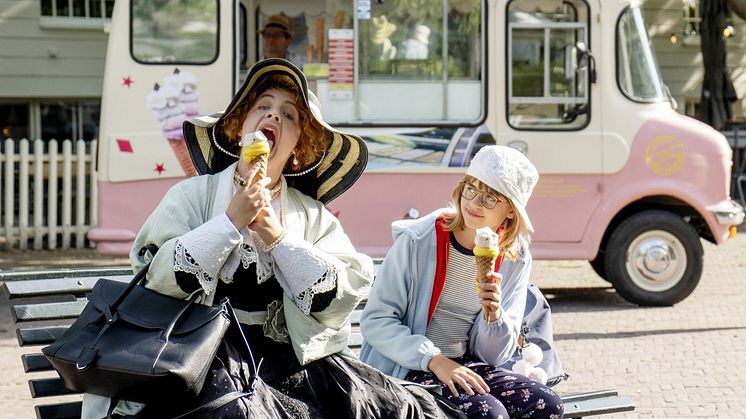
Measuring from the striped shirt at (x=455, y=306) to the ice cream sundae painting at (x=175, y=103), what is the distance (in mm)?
6026

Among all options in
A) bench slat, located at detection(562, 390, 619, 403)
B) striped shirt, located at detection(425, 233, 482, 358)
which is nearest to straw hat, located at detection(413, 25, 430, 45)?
bench slat, located at detection(562, 390, 619, 403)

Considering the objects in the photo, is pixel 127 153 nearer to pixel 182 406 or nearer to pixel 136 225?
pixel 136 225

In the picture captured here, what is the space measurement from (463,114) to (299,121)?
645 centimetres

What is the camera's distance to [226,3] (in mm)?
10281

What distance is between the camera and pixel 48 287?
433 cm

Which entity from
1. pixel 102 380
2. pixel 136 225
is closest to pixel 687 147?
pixel 136 225

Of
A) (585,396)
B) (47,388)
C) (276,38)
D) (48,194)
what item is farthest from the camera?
(48,194)

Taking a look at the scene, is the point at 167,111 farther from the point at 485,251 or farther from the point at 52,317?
the point at 485,251

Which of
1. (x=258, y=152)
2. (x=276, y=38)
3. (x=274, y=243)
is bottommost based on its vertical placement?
(x=274, y=243)

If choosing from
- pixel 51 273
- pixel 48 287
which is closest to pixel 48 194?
pixel 51 273

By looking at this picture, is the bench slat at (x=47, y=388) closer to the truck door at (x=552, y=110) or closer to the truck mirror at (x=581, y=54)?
the truck door at (x=552, y=110)

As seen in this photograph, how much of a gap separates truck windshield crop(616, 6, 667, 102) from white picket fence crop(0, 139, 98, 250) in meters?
6.42

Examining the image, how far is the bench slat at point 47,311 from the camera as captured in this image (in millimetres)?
4227

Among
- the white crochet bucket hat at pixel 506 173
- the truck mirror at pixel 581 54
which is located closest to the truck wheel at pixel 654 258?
the truck mirror at pixel 581 54
